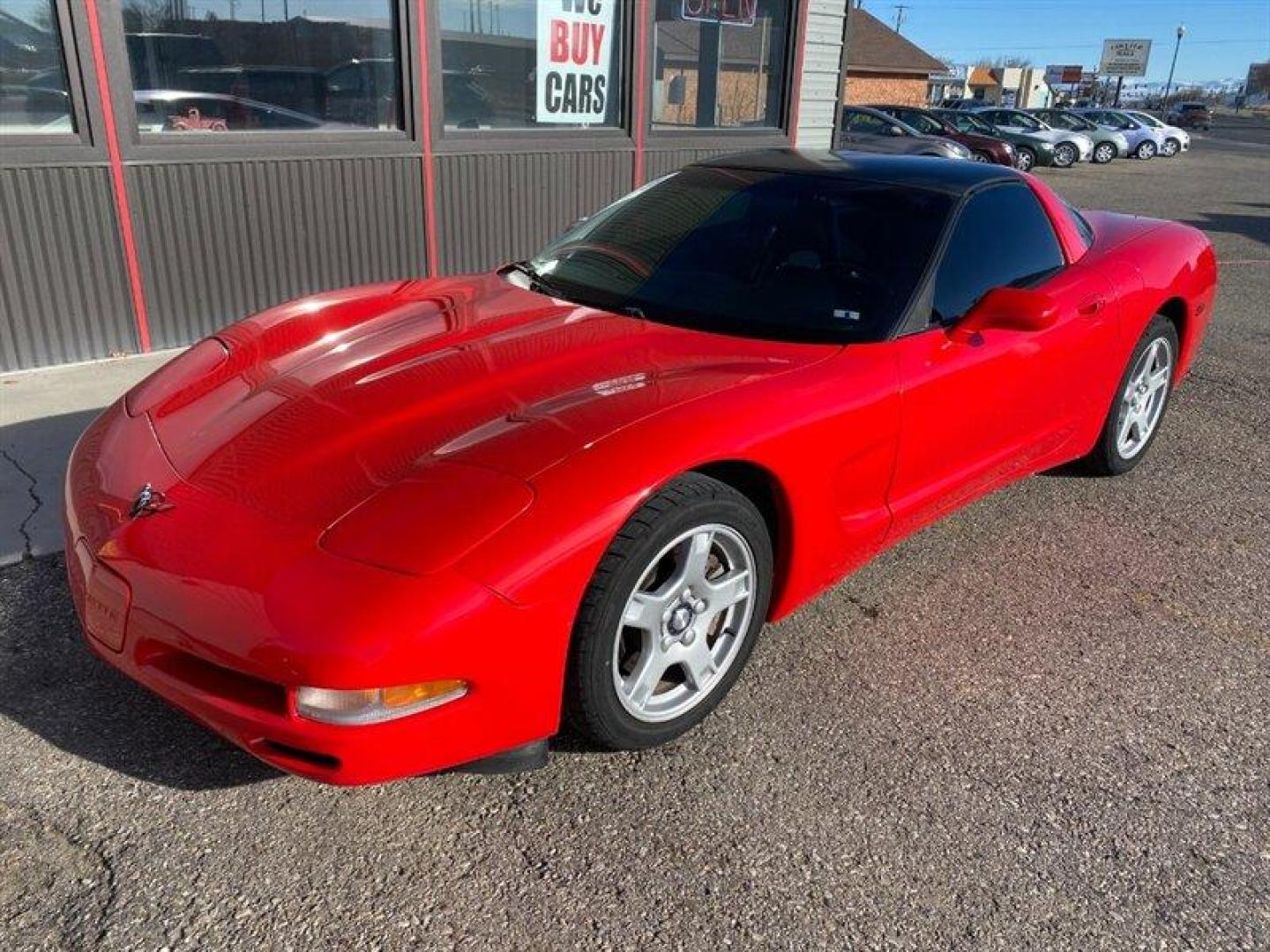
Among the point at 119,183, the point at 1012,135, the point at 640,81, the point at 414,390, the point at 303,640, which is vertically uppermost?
the point at 640,81

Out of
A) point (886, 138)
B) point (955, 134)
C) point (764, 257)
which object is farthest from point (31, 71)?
point (955, 134)

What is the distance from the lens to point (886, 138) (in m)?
20.3

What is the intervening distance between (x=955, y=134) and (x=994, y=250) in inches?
814

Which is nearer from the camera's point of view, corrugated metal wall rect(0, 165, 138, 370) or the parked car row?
corrugated metal wall rect(0, 165, 138, 370)

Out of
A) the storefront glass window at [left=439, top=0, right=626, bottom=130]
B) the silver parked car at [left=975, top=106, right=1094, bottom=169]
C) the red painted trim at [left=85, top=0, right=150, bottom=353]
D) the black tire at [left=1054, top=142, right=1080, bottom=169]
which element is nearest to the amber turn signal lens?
the red painted trim at [left=85, top=0, right=150, bottom=353]

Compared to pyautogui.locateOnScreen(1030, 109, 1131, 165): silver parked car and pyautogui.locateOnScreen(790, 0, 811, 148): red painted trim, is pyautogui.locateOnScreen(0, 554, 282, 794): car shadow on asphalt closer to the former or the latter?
pyautogui.locateOnScreen(790, 0, 811, 148): red painted trim

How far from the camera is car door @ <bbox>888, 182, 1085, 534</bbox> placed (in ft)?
10.1

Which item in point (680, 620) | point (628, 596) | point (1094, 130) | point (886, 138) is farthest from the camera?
point (1094, 130)

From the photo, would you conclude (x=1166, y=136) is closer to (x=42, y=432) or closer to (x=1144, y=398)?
(x=1144, y=398)

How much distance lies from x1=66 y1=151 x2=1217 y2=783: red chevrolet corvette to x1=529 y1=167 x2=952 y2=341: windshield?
1 cm

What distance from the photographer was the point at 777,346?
2953mm

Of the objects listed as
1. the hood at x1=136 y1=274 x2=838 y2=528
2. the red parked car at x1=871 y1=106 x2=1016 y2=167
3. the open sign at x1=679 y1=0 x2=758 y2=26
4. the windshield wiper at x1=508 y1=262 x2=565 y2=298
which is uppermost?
the open sign at x1=679 y1=0 x2=758 y2=26

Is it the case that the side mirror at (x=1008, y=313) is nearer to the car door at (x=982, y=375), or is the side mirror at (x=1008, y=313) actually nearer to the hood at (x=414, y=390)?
the car door at (x=982, y=375)

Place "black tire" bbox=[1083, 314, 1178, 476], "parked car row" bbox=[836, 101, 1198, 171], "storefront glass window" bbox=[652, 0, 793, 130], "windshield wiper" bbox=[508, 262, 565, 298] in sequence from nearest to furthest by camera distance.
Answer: "windshield wiper" bbox=[508, 262, 565, 298] → "black tire" bbox=[1083, 314, 1178, 476] → "storefront glass window" bbox=[652, 0, 793, 130] → "parked car row" bbox=[836, 101, 1198, 171]
